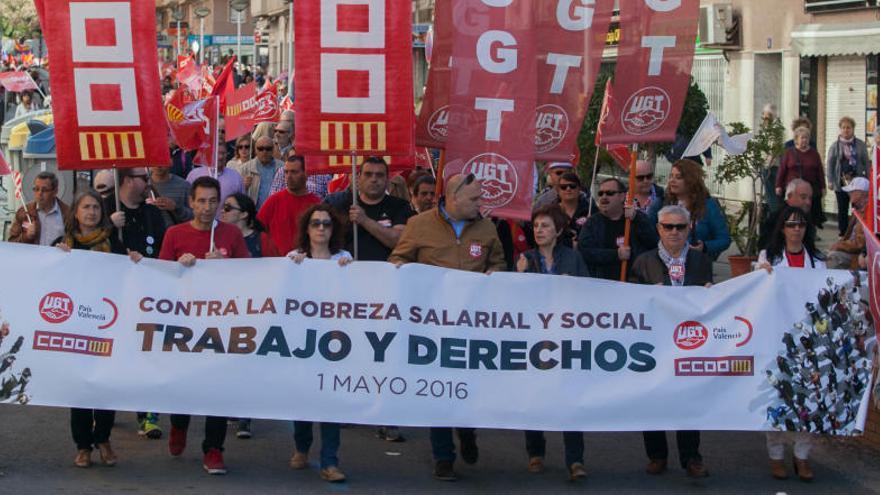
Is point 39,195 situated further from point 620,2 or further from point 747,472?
point 747,472

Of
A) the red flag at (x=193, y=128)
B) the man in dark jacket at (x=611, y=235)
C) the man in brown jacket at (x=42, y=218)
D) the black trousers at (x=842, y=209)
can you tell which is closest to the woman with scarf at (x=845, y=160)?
the black trousers at (x=842, y=209)

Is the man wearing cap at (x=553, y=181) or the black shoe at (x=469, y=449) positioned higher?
the man wearing cap at (x=553, y=181)

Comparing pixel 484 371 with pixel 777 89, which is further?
pixel 777 89

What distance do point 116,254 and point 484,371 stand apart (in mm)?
2155

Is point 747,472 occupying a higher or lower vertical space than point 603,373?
lower

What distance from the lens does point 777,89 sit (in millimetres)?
26203

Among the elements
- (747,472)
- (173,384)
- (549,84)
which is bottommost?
(747,472)

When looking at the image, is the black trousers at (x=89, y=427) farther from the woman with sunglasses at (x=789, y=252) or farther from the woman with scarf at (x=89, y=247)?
the woman with sunglasses at (x=789, y=252)

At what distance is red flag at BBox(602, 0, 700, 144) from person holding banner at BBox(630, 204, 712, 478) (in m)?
1.48

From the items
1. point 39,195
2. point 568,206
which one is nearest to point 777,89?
point 568,206

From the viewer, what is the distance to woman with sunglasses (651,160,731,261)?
35.5ft

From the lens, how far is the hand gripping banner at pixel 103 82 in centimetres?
956

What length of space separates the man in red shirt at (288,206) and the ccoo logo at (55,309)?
244 cm

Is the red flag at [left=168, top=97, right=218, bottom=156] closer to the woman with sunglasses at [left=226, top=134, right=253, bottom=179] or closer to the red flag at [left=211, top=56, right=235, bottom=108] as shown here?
the woman with sunglasses at [left=226, top=134, right=253, bottom=179]
